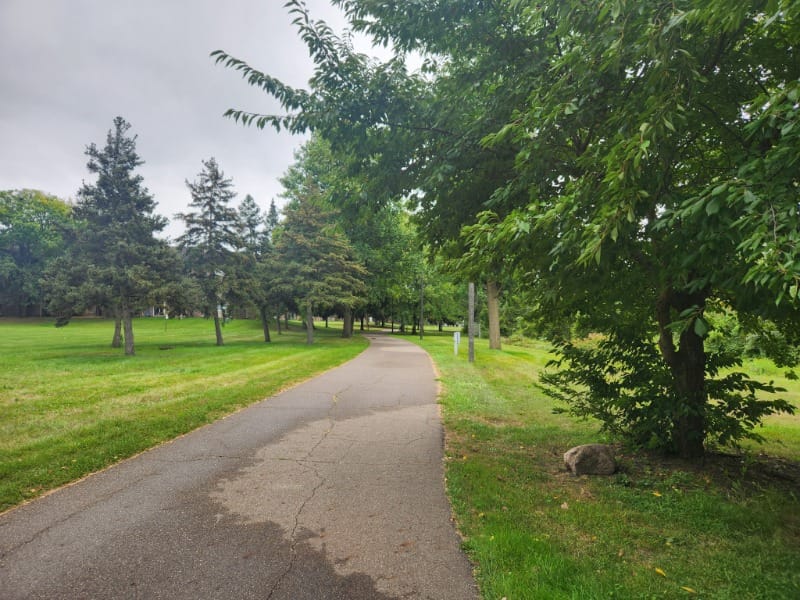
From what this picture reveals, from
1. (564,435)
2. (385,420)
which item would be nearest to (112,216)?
(385,420)

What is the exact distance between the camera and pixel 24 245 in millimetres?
51281

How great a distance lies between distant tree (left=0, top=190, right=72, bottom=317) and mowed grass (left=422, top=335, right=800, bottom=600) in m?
59.5

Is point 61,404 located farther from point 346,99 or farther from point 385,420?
point 346,99

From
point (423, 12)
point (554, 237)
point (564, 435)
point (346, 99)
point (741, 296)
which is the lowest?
point (564, 435)

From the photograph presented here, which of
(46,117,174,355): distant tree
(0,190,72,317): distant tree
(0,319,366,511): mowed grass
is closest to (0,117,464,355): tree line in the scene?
(46,117,174,355): distant tree

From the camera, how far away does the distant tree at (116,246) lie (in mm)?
18438

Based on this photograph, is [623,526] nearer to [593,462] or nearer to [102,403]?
[593,462]

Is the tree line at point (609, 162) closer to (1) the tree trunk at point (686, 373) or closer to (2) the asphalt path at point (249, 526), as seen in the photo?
(1) the tree trunk at point (686, 373)

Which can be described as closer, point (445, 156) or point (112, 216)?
point (445, 156)

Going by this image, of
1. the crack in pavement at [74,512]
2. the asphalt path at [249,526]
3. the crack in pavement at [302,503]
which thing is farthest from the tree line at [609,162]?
the crack in pavement at [74,512]

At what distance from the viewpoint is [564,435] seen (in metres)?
6.97

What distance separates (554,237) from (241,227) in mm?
25189

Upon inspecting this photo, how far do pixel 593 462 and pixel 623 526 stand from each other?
1.45 meters

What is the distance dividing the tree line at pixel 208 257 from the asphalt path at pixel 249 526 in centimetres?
468
